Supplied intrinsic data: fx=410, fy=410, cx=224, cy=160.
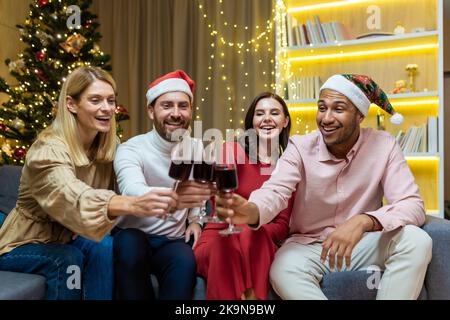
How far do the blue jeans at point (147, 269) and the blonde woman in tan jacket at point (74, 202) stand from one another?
0.11 meters

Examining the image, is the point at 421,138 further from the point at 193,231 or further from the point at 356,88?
the point at 193,231

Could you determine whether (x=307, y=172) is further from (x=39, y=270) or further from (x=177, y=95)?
(x=39, y=270)

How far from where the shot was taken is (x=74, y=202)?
4.27 ft

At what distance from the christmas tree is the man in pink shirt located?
2162 mm

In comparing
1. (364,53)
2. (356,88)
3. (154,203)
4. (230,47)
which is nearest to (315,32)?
(364,53)

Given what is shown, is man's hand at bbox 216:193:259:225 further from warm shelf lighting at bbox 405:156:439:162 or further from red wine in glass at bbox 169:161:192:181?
warm shelf lighting at bbox 405:156:439:162

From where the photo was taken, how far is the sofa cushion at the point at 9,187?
2178 mm

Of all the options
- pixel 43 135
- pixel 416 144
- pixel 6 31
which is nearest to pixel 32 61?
pixel 6 31

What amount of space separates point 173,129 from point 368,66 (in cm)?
220

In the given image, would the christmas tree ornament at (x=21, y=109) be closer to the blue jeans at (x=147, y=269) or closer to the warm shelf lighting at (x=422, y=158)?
the blue jeans at (x=147, y=269)

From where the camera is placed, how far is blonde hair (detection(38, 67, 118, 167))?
5.07ft

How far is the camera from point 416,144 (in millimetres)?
2982

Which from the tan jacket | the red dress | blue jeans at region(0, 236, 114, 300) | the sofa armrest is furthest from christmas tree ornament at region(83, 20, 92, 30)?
the sofa armrest
